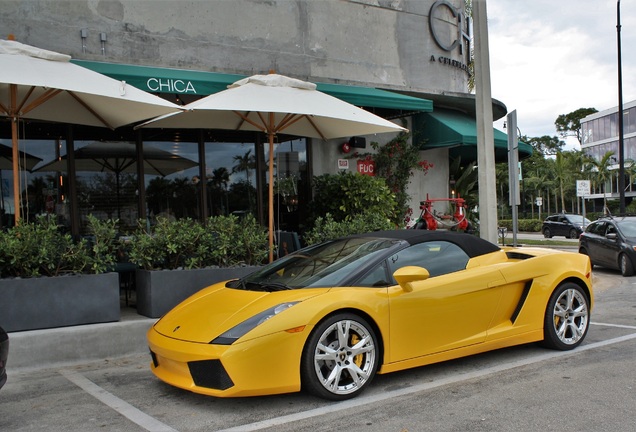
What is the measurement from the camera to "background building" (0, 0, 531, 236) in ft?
29.9

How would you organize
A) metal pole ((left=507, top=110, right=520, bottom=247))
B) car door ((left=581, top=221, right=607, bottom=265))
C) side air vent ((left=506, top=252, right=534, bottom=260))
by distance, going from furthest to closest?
car door ((left=581, top=221, right=607, bottom=265))
metal pole ((left=507, top=110, right=520, bottom=247))
side air vent ((left=506, top=252, right=534, bottom=260))

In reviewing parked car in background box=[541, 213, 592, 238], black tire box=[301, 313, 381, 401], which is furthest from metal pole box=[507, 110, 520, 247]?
parked car in background box=[541, 213, 592, 238]

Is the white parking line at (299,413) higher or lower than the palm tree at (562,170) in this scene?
lower

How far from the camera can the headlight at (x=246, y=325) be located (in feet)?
13.2

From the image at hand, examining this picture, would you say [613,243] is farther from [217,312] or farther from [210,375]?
[210,375]

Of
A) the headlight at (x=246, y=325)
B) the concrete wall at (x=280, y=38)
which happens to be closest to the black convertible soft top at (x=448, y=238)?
the headlight at (x=246, y=325)

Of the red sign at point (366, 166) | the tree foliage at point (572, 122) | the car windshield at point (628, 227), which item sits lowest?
the car windshield at point (628, 227)

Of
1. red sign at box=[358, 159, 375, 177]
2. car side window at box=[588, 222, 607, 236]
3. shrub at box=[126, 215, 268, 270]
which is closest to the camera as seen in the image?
shrub at box=[126, 215, 268, 270]

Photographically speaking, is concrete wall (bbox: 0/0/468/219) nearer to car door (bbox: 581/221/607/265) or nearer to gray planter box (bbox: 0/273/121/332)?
car door (bbox: 581/221/607/265)

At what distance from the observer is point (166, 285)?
6.61 metres

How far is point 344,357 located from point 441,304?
39.5 inches

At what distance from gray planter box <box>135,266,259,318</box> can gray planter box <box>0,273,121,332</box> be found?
446 millimetres

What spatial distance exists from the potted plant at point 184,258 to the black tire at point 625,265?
933 cm

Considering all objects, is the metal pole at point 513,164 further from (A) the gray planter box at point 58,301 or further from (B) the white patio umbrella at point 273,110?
(A) the gray planter box at point 58,301
